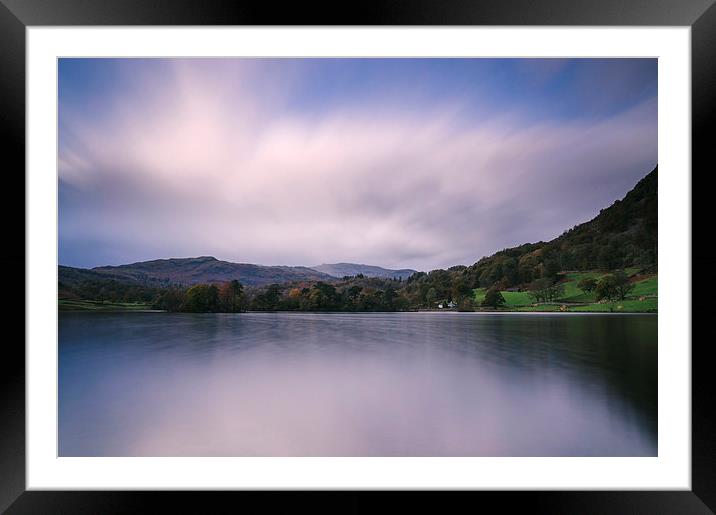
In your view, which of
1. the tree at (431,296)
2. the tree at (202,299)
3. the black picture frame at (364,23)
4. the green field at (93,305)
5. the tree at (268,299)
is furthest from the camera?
the tree at (268,299)

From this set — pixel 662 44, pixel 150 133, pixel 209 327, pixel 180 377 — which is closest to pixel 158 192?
pixel 150 133

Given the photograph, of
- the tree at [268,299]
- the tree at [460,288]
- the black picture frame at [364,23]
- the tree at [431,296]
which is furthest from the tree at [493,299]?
the black picture frame at [364,23]

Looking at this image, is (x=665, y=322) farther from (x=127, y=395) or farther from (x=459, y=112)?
(x=127, y=395)

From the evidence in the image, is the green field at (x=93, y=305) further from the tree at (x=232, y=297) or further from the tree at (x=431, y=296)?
the tree at (x=431, y=296)

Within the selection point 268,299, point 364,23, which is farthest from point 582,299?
point 364,23

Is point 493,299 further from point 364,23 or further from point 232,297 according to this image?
point 364,23

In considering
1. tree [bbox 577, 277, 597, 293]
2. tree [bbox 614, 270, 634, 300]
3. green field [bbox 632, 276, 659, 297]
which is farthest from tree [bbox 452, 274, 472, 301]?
green field [bbox 632, 276, 659, 297]

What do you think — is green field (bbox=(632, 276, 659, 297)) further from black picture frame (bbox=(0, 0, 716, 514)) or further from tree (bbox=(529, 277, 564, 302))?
black picture frame (bbox=(0, 0, 716, 514))
